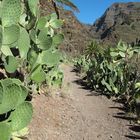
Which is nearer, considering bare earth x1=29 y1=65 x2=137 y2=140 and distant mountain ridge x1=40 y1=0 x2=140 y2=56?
bare earth x1=29 y1=65 x2=137 y2=140

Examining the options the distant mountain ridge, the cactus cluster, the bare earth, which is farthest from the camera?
the distant mountain ridge

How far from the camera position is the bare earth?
6.47m

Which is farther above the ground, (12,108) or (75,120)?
(12,108)

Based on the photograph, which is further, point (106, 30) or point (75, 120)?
point (106, 30)

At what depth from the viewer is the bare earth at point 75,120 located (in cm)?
647

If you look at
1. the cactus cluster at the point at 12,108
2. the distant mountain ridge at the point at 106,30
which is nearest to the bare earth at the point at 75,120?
the cactus cluster at the point at 12,108

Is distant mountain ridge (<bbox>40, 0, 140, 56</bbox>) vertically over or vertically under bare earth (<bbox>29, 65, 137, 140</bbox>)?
over

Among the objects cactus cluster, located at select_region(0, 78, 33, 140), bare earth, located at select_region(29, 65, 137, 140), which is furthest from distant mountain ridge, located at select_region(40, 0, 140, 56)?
Result: cactus cluster, located at select_region(0, 78, 33, 140)

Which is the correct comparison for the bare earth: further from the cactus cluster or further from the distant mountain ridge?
the distant mountain ridge

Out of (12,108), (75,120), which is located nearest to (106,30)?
(75,120)

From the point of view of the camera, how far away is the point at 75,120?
7512 mm

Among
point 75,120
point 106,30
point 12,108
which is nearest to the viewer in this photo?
point 12,108

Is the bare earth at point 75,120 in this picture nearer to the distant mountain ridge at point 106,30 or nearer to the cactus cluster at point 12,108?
the cactus cluster at point 12,108

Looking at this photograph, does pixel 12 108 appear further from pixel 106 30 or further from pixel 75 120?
pixel 106 30
